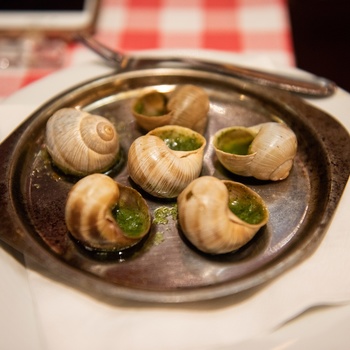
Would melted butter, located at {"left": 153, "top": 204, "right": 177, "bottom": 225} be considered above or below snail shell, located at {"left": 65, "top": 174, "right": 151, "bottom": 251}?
below

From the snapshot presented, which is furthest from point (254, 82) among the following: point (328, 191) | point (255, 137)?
point (328, 191)

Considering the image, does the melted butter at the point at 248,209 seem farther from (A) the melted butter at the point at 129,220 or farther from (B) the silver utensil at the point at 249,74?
(B) the silver utensil at the point at 249,74

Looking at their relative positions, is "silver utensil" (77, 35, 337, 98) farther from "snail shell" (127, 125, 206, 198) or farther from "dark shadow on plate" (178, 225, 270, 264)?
"dark shadow on plate" (178, 225, 270, 264)

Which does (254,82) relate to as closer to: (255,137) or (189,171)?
(255,137)

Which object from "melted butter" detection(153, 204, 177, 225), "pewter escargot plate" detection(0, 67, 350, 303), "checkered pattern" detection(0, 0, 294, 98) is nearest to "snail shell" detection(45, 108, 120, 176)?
"pewter escargot plate" detection(0, 67, 350, 303)

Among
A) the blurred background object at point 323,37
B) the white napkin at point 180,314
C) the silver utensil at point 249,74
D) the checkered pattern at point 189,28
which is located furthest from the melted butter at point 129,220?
the blurred background object at point 323,37

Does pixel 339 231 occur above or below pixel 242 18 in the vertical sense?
below
